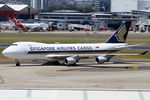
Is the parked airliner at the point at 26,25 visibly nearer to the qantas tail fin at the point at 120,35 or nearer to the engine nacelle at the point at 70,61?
the qantas tail fin at the point at 120,35

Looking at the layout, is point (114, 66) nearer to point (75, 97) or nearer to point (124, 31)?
point (124, 31)

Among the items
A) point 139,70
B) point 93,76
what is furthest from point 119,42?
point 93,76

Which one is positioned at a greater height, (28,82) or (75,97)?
(75,97)

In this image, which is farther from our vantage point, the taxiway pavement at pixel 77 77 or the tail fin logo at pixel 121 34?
the tail fin logo at pixel 121 34

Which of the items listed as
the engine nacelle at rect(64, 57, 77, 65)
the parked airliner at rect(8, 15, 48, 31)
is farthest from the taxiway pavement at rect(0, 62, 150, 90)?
the parked airliner at rect(8, 15, 48, 31)

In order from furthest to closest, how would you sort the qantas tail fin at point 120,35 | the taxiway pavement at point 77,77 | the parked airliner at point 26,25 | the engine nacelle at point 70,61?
1. the parked airliner at point 26,25
2. the qantas tail fin at point 120,35
3. the engine nacelle at point 70,61
4. the taxiway pavement at point 77,77

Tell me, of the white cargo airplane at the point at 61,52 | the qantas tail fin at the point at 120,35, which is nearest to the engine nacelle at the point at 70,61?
the white cargo airplane at the point at 61,52

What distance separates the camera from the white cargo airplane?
51.0 m

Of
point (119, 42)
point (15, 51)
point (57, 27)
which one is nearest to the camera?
point (15, 51)

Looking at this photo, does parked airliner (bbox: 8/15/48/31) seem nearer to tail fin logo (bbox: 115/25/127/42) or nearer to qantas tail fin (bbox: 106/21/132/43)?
qantas tail fin (bbox: 106/21/132/43)

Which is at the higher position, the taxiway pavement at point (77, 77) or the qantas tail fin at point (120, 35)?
the qantas tail fin at point (120, 35)

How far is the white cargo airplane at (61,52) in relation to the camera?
5100 cm

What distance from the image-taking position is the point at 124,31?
56.8 metres

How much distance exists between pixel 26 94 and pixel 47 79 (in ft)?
78.3
